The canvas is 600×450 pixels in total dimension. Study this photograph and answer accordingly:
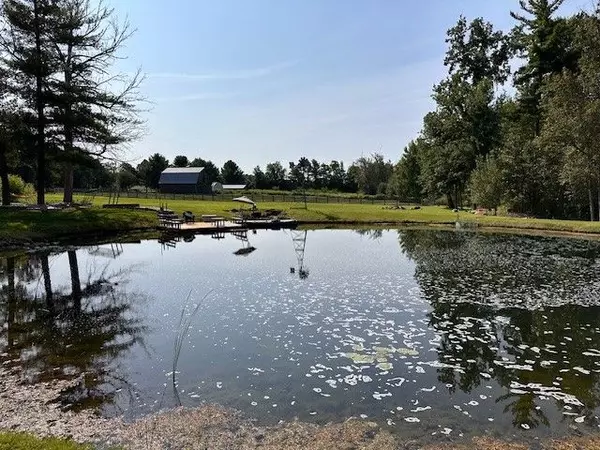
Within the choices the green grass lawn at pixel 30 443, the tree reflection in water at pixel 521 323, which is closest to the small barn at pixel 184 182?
the tree reflection in water at pixel 521 323

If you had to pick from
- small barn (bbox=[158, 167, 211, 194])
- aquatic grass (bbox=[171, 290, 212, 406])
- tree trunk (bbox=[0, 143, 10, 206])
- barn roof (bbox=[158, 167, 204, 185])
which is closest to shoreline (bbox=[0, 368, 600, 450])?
aquatic grass (bbox=[171, 290, 212, 406])

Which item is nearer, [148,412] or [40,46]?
[148,412]

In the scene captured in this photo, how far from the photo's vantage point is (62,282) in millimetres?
16094

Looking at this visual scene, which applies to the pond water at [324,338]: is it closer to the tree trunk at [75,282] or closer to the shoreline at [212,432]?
the tree trunk at [75,282]

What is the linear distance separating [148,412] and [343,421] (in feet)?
9.38

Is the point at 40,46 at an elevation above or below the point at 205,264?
above

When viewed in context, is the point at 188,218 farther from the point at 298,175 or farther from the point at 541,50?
the point at 298,175

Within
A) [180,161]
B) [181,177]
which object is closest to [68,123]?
[181,177]

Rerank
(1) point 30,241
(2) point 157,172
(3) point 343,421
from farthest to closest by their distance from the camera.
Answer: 1. (2) point 157,172
2. (1) point 30,241
3. (3) point 343,421

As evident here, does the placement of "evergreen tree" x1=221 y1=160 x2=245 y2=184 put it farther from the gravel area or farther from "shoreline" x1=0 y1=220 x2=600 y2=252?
the gravel area

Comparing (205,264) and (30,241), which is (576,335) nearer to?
(205,264)

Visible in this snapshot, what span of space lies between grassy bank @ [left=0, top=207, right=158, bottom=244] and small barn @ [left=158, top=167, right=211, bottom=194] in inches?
1773

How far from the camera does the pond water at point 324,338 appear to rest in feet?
23.7

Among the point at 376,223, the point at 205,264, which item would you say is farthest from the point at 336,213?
the point at 205,264
